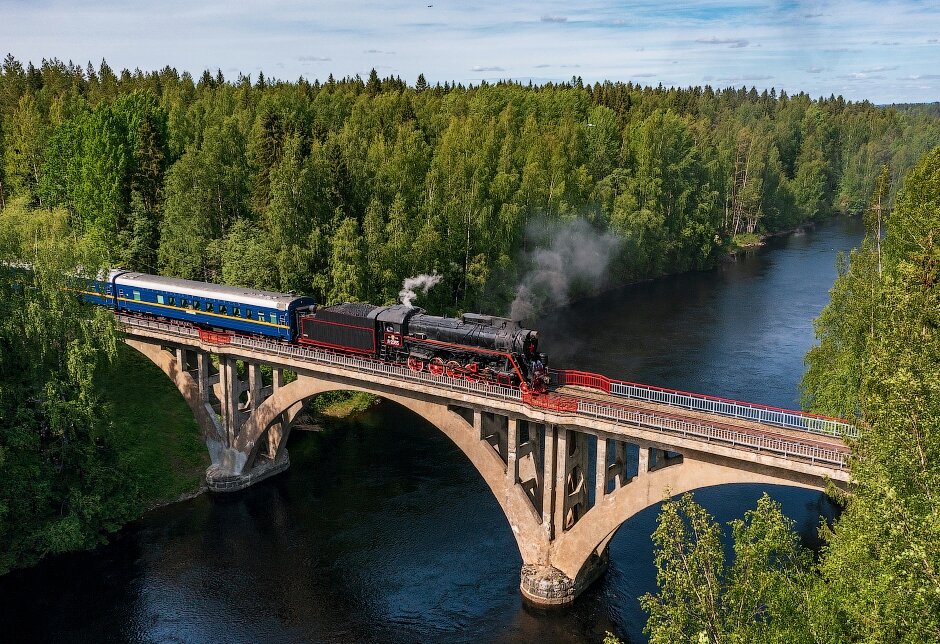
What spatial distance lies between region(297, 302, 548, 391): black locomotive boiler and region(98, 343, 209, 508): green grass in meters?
11.6

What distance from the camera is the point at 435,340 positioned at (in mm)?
42125

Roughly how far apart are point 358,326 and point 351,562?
12486mm

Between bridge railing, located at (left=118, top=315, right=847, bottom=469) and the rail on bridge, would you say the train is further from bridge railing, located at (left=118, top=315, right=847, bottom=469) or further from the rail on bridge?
the rail on bridge

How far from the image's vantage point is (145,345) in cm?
5200

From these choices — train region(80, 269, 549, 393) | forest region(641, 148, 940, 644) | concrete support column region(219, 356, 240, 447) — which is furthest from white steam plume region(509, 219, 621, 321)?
forest region(641, 148, 940, 644)

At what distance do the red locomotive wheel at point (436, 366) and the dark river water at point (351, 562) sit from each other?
8908 mm

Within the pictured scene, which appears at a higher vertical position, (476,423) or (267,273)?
(267,273)

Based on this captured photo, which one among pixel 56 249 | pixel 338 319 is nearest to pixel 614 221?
pixel 338 319

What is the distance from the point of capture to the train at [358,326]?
39062 mm

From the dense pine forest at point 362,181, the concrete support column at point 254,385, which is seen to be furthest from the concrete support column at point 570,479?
the dense pine forest at point 362,181

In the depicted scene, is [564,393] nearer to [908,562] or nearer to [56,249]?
[908,562]

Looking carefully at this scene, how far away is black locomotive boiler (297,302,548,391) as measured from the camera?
127 ft

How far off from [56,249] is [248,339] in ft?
36.4

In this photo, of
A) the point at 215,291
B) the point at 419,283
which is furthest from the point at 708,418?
the point at 419,283
